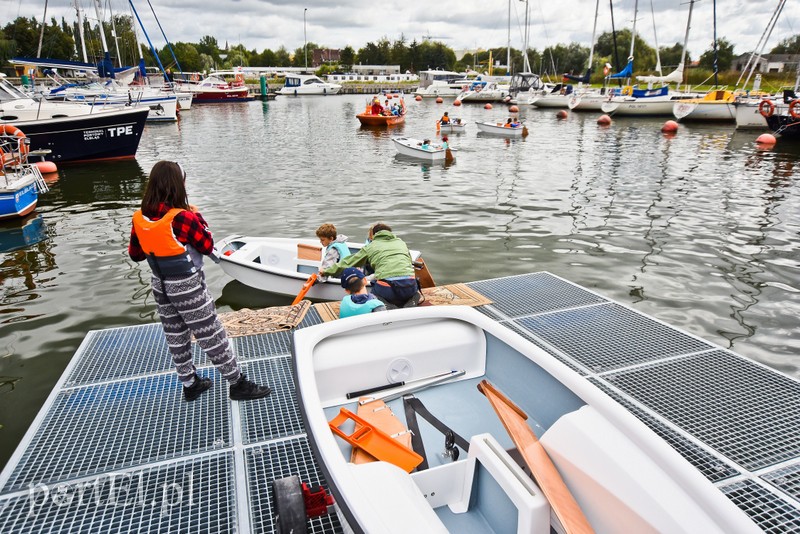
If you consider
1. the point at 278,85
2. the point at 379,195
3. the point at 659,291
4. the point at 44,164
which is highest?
the point at 278,85

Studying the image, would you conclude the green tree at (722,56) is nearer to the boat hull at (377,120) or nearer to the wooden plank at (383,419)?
the boat hull at (377,120)

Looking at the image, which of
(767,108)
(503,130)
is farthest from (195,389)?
(767,108)

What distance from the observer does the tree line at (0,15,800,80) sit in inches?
2655

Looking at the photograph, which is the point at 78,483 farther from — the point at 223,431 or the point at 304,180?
the point at 304,180

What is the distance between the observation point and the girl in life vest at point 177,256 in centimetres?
371

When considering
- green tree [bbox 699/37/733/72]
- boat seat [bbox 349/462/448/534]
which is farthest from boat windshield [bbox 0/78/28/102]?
green tree [bbox 699/37/733/72]

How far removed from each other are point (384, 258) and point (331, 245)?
1.51 metres

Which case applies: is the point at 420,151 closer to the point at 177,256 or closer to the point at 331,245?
the point at 331,245

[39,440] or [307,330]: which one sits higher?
[307,330]

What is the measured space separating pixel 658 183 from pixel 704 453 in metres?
16.5

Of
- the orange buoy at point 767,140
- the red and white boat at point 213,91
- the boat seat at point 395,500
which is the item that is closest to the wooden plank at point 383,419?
the boat seat at point 395,500

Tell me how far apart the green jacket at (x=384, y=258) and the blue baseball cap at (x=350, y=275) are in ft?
0.31

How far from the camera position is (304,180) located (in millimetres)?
19234

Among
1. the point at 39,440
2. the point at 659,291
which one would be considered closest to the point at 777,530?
the point at 39,440
